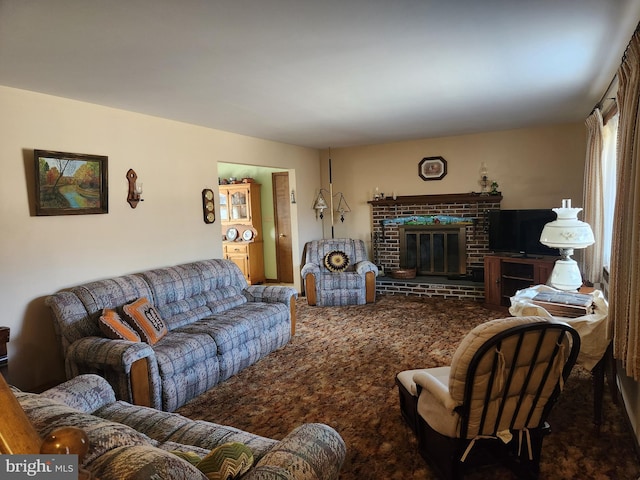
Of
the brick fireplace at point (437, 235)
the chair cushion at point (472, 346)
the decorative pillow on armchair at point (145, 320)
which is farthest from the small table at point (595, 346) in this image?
the brick fireplace at point (437, 235)

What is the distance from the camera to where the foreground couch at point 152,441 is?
1.12 meters

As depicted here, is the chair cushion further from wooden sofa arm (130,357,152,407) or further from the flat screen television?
the flat screen television

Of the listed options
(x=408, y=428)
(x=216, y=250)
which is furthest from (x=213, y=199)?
(x=408, y=428)

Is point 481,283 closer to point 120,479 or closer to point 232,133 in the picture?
point 232,133

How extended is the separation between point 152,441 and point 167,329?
204 centimetres

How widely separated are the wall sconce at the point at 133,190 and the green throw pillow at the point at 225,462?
9.81 ft

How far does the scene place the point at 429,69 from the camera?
2.89 m

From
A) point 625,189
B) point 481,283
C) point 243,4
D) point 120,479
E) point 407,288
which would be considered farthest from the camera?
point 407,288

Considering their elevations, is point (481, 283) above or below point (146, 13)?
below

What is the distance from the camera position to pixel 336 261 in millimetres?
6301

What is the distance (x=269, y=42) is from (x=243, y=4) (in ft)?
1.51

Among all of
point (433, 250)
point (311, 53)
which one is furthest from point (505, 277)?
point (311, 53)

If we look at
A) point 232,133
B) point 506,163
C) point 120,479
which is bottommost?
point 120,479

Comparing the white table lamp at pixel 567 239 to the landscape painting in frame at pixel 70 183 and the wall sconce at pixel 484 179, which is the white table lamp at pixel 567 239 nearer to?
the wall sconce at pixel 484 179
